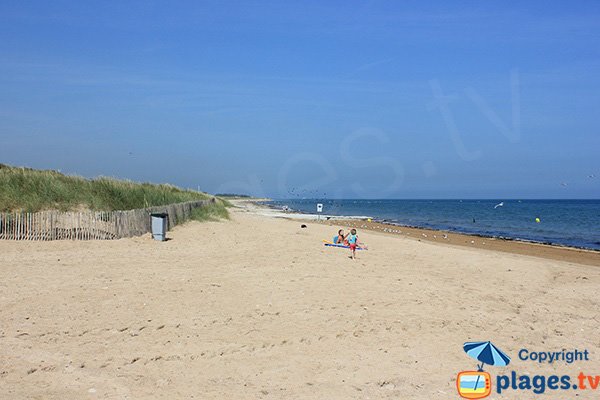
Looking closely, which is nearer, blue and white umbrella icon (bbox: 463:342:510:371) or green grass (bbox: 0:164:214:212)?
blue and white umbrella icon (bbox: 463:342:510:371)

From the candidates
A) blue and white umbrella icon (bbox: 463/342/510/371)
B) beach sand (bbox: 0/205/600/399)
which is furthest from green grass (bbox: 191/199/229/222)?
blue and white umbrella icon (bbox: 463/342/510/371)

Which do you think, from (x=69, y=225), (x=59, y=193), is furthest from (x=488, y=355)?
(x=59, y=193)

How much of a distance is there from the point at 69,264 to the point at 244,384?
7341 millimetres

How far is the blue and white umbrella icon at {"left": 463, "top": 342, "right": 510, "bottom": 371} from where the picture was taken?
234 inches

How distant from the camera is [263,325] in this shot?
7.14 m

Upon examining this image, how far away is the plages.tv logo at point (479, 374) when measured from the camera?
5297 millimetres

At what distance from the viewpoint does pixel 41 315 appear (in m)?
7.29

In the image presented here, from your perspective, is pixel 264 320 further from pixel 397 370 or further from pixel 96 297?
pixel 96 297

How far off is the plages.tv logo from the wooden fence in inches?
461

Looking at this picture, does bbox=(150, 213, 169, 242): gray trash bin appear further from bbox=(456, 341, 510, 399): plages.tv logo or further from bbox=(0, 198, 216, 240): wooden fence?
bbox=(456, 341, 510, 399): plages.tv logo

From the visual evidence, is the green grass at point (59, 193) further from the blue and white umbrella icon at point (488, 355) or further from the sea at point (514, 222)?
the sea at point (514, 222)

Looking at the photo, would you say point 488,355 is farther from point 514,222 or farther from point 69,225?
point 514,222

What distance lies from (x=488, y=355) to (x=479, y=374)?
41cm

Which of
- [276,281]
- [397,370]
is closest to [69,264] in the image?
[276,281]
